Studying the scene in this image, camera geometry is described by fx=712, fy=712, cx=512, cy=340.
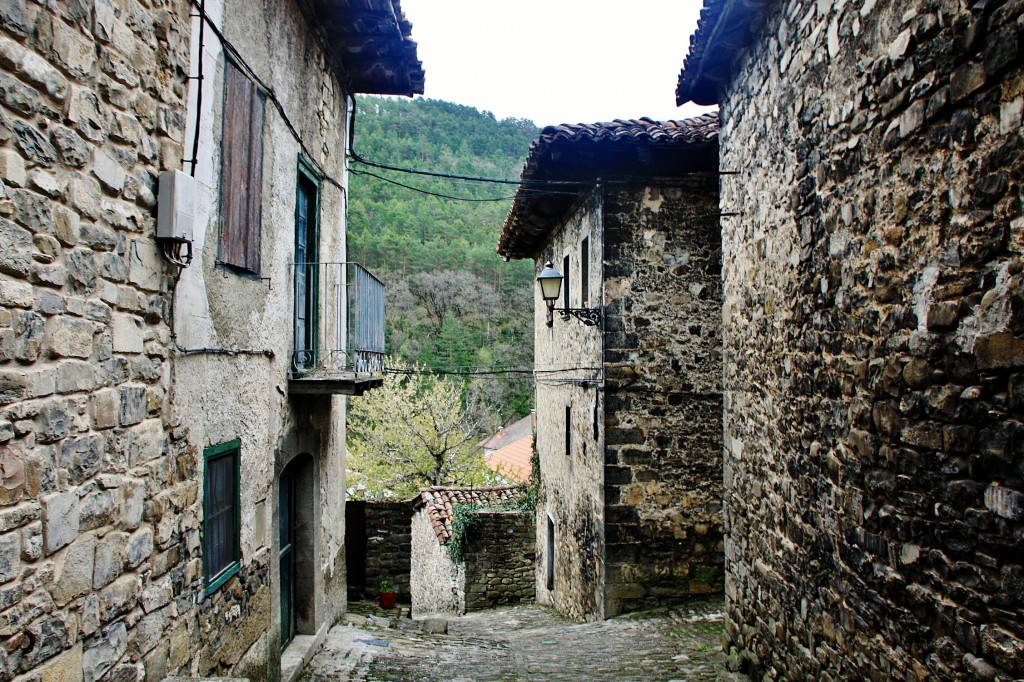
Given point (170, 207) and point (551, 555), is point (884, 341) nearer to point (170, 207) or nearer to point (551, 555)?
point (170, 207)

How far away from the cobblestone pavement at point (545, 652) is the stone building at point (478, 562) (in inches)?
144

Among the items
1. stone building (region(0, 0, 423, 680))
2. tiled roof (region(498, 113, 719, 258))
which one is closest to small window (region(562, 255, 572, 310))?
tiled roof (region(498, 113, 719, 258))

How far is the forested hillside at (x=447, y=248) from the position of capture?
1297 inches

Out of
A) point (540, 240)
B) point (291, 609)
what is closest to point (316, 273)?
point (291, 609)

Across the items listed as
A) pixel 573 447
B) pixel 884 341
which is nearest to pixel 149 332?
pixel 884 341

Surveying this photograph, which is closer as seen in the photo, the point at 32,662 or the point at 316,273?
the point at 32,662

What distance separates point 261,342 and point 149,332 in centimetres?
192

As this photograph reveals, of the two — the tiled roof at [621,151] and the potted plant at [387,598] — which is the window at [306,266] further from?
the potted plant at [387,598]

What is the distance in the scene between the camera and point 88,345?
2.86 m

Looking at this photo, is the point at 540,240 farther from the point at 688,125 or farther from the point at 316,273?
the point at 316,273

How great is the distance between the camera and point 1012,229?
249 cm

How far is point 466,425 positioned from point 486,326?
245 inches

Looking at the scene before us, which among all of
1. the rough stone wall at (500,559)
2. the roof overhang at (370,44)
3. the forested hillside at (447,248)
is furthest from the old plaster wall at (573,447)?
the forested hillside at (447,248)

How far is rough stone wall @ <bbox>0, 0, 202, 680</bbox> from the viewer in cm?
240
